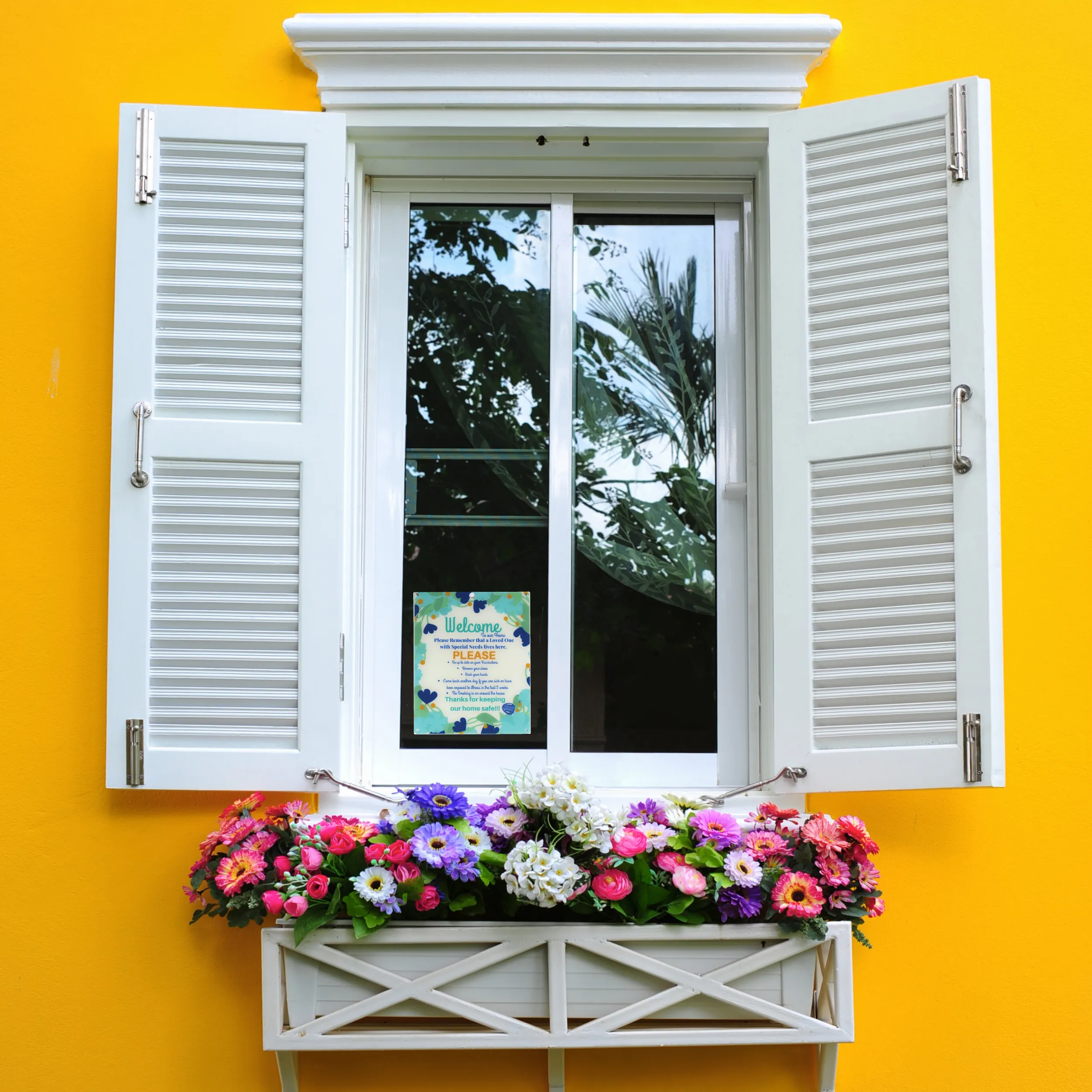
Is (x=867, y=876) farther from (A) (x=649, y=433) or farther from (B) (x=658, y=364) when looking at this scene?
(B) (x=658, y=364)

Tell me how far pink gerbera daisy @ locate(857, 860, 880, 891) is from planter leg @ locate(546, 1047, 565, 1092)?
0.70 metres

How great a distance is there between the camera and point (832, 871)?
208 centimetres

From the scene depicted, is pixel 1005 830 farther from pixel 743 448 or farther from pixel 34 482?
pixel 34 482

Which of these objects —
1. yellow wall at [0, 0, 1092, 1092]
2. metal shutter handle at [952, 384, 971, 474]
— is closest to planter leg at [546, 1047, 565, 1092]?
yellow wall at [0, 0, 1092, 1092]

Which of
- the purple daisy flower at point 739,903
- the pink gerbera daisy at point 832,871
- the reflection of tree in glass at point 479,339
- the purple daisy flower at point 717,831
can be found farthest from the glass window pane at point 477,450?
the pink gerbera daisy at point 832,871

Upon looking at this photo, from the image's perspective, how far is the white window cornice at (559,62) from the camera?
2.35 m

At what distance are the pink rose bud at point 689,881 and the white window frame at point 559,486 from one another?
0.40 meters

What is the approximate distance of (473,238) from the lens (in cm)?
261

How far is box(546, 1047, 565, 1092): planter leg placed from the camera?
2197 mm

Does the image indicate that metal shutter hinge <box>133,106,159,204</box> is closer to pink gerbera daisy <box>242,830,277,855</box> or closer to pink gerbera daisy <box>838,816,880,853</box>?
pink gerbera daisy <box>242,830,277,855</box>

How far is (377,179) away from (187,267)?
1.80ft

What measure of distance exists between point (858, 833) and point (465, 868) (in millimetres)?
777

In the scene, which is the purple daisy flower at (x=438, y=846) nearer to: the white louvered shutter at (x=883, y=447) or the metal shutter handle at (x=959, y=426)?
the white louvered shutter at (x=883, y=447)

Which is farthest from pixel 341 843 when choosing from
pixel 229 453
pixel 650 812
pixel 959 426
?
pixel 959 426
